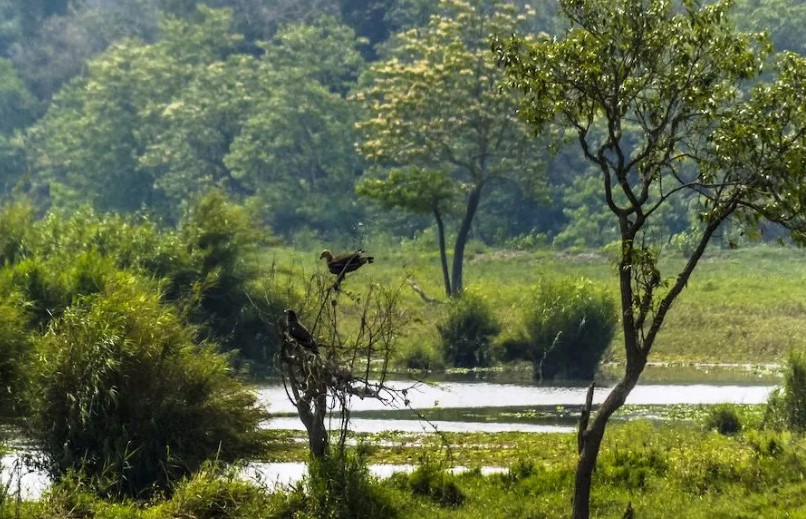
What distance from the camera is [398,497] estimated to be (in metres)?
22.7

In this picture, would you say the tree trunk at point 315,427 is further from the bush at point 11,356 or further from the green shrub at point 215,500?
the bush at point 11,356

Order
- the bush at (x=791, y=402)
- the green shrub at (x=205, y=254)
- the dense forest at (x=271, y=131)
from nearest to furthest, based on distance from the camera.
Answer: the bush at (x=791, y=402) → the green shrub at (x=205, y=254) → the dense forest at (x=271, y=131)

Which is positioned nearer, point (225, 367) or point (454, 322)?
point (225, 367)

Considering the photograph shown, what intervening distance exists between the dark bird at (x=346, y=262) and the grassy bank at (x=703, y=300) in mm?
21243

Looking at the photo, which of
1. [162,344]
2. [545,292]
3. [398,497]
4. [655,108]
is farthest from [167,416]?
[545,292]

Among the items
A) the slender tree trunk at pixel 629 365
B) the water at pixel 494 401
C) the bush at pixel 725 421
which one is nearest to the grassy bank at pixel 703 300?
the water at pixel 494 401

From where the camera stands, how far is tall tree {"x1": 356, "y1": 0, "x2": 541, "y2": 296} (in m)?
63.2

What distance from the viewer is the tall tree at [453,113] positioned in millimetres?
63219

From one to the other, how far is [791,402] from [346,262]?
12412mm

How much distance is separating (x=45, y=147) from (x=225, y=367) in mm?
90360

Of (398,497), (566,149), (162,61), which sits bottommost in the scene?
(398,497)


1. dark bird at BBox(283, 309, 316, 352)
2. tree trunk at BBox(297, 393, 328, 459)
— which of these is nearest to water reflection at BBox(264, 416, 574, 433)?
tree trunk at BBox(297, 393, 328, 459)

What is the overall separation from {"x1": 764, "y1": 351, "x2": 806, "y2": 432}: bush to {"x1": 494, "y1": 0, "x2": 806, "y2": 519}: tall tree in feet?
30.8

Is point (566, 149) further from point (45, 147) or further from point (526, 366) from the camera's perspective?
point (526, 366)
